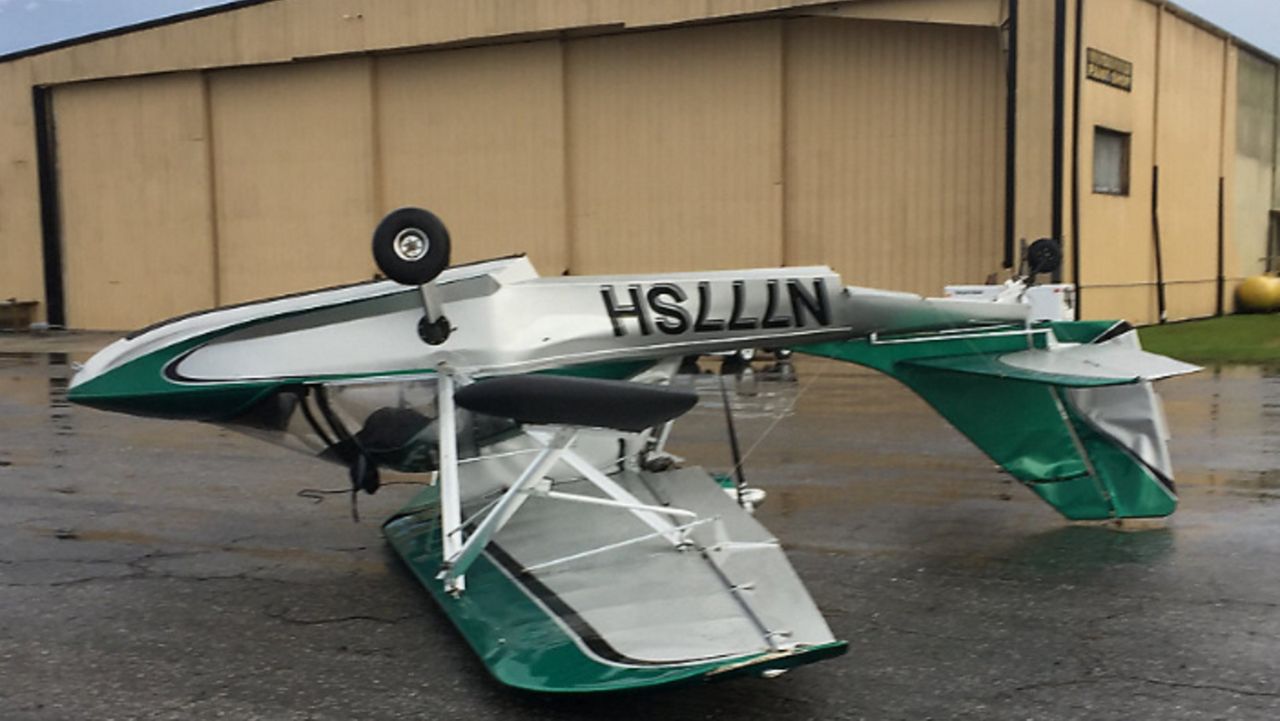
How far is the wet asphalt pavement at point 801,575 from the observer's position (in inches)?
164

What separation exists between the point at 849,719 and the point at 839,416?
807cm

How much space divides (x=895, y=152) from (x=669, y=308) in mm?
17105

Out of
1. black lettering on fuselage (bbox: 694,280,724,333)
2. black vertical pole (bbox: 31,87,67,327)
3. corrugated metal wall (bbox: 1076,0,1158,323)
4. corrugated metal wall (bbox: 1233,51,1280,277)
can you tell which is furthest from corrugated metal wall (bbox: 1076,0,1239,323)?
black vertical pole (bbox: 31,87,67,327)

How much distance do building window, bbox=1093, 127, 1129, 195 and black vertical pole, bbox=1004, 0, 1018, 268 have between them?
2096mm

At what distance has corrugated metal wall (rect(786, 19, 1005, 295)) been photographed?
20.7m

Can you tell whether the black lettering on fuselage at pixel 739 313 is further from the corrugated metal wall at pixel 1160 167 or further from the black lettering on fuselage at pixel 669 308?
the corrugated metal wall at pixel 1160 167

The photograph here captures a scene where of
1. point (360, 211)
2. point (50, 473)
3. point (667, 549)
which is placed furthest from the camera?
point (360, 211)

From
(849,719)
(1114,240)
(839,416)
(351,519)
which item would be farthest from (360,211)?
(849,719)

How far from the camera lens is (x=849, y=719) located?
12.9 feet

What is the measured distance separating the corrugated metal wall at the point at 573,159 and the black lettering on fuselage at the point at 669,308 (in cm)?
1662

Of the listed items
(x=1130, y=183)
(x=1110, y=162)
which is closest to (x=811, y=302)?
(x=1110, y=162)

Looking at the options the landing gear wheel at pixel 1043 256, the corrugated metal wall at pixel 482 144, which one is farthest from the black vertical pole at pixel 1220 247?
the landing gear wheel at pixel 1043 256

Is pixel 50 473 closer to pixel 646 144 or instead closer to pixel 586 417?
pixel 586 417

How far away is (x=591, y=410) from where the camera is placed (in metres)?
4.08
